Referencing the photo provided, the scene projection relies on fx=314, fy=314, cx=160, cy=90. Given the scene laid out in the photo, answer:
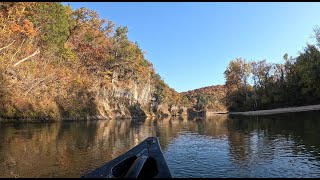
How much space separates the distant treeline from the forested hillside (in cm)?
2904

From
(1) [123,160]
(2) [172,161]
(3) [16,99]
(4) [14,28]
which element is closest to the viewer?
(1) [123,160]

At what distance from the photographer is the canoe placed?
8.55 metres

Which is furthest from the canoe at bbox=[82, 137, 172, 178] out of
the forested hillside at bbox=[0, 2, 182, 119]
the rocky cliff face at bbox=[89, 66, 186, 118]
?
the rocky cliff face at bbox=[89, 66, 186, 118]

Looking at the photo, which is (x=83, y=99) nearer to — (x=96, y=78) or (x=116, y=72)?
(x=96, y=78)

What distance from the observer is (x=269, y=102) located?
3194 inches

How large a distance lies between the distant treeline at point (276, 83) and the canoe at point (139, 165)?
59941mm

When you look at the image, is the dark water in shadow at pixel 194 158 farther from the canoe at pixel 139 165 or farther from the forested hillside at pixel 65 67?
the forested hillside at pixel 65 67

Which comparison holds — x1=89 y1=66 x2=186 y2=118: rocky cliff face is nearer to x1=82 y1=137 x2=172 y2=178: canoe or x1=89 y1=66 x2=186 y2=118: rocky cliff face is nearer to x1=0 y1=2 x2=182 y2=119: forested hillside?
x1=0 y1=2 x2=182 y2=119: forested hillside

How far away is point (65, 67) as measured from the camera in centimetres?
6538

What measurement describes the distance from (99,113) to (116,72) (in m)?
23.2

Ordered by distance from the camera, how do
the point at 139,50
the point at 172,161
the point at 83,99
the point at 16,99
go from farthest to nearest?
1. the point at 139,50
2. the point at 83,99
3. the point at 16,99
4. the point at 172,161

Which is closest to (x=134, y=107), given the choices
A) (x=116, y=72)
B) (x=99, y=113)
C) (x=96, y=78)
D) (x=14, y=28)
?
(x=116, y=72)

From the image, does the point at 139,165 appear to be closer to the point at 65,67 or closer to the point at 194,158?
the point at 194,158

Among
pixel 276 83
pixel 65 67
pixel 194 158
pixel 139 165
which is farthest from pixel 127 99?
pixel 139 165
